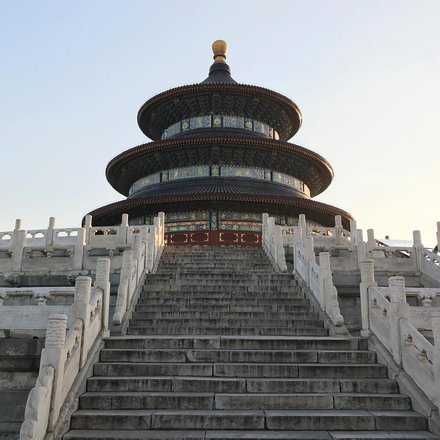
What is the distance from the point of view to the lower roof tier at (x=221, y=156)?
26.6 metres

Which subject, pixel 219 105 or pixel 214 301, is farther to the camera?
pixel 219 105

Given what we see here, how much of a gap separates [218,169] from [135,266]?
53.7 ft

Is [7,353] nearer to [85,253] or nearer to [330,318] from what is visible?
[330,318]

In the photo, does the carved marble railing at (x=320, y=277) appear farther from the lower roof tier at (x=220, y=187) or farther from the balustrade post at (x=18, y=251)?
the lower roof tier at (x=220, y=187)

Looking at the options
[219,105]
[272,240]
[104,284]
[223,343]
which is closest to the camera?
[223,343]

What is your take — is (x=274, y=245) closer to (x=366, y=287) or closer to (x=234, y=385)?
(x=366, y=287)

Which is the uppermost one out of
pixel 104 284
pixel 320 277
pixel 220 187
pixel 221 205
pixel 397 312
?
pixel 220 187

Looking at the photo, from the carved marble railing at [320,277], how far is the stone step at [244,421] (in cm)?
316

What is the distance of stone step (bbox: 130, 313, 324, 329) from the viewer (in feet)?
34.1

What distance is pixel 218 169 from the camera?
27.8 meters

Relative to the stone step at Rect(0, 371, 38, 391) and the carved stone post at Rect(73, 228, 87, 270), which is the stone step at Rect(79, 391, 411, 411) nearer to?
the stone step at Rect(0, 371, 38, 391)

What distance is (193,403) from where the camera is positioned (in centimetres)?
691

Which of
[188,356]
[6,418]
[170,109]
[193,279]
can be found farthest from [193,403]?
[170,109]

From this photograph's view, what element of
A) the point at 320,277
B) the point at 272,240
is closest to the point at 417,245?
the point at 272,240
